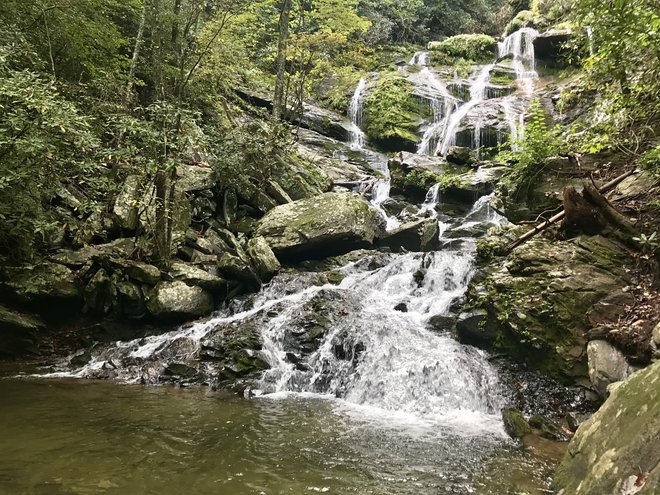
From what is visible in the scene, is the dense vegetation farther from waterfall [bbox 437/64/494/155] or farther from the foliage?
waterfall [bbox 437/64/494/155]

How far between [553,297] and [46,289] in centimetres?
968

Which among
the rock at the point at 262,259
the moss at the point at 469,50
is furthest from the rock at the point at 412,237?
A: the moss at the point at 469,50

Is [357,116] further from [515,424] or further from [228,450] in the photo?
[228,450]

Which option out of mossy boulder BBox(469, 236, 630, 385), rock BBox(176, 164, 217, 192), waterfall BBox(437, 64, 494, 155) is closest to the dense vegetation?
rock BBox(176, 164, 217, 192)

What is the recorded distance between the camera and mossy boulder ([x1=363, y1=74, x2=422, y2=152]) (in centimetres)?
2277

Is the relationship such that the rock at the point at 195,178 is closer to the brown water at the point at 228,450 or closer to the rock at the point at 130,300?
the rock at the point at 130,300

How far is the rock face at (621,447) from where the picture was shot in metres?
3.06

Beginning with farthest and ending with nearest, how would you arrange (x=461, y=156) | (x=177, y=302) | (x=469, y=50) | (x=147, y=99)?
(x=469, y=50)
(x=461, y=156)
(x=147, y=99)
(x=177, y=302)

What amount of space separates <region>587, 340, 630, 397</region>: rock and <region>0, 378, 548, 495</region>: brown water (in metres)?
1.69

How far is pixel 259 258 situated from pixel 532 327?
693cm

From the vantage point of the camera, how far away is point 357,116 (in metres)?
25.3

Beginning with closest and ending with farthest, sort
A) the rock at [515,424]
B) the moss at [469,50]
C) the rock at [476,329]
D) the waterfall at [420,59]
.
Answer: the rock at [515,424]
the rock at [476,329]
the moss at [469,50]
the waterfall at [420,59]

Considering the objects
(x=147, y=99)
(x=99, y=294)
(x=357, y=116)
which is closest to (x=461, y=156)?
(x=357, y=116)

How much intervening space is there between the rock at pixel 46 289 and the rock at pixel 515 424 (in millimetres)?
8537
